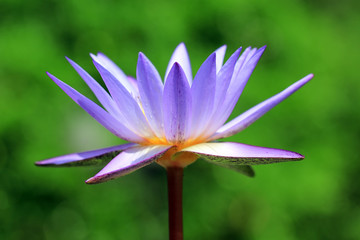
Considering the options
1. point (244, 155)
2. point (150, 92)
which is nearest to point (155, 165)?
point (150, 92)

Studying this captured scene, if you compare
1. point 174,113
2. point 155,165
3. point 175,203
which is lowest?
point 175,203

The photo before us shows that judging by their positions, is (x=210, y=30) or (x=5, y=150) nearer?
(x=5, y=150)

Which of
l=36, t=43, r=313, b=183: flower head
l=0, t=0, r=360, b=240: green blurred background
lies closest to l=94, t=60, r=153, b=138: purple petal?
l=36, t=43, r=313, b=183: flower head

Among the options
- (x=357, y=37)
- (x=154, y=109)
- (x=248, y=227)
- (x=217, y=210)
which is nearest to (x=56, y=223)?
(x=217, y=210)

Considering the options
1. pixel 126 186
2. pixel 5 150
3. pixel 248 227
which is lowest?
pixel 248 227

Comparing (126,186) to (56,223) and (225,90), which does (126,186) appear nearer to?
(56,223)

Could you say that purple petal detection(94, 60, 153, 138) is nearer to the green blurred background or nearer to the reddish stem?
the reddish stem

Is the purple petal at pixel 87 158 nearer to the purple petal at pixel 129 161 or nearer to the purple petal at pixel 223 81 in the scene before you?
the purple petal at pixel 129 161

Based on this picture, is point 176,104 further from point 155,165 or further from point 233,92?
point 155,165
